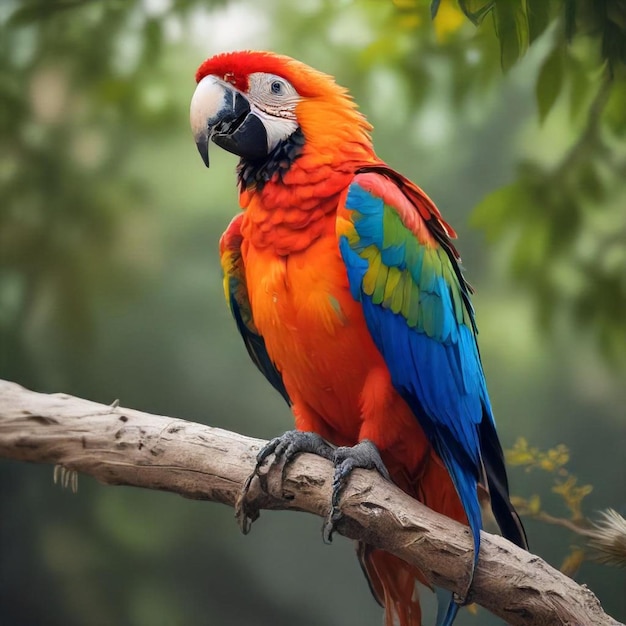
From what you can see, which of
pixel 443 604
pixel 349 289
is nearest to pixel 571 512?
pixel 443 604

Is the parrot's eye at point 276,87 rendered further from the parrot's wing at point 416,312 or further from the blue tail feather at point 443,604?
the blue tail feather at point 443,604

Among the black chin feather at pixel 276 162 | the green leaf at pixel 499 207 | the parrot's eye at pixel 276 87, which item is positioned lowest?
the black chin feather at pixel 276 162

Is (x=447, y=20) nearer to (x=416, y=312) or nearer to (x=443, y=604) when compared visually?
(x=416, y=312)

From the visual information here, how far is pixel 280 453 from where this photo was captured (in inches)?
59.4

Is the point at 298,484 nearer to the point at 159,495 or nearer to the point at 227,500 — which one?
the point at 227,500

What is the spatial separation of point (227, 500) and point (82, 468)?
0.33 m

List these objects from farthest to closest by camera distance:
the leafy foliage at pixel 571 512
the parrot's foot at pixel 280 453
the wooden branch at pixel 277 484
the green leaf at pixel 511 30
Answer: the green leaf at pixel 511 30, the leafy foliage at pixel 571 512, the parrot's foot at pixel 280 453, the wooden branch at pixel 277 484

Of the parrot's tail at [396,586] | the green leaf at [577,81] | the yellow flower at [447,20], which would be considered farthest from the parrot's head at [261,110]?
the parrot's tail at [396,586]

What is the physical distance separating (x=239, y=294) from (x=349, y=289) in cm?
35

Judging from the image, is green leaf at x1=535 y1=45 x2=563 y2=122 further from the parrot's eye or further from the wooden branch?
the wooden branch

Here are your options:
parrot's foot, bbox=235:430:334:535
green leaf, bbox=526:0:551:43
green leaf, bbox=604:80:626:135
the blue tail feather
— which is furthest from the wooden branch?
green leaf, bbox=526:0:551:43

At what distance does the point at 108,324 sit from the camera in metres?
2.17

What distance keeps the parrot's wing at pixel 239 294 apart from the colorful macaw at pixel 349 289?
7cm

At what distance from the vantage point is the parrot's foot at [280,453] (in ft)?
4.91
